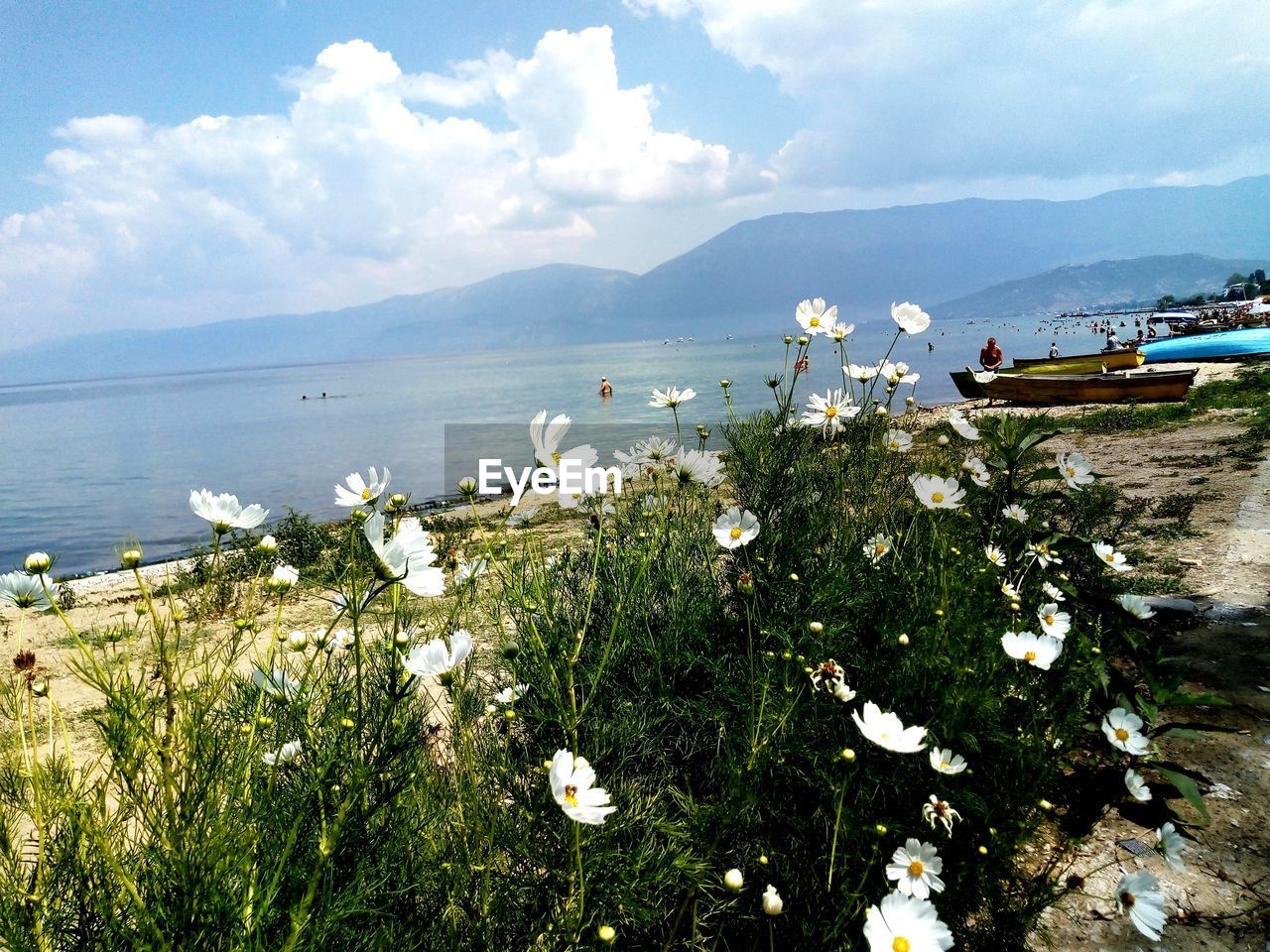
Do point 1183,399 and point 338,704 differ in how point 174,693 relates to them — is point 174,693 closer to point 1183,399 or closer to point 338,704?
point 338,704

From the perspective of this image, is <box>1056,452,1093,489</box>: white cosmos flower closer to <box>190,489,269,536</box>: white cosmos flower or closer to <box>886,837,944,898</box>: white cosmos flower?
<box>886,837,944,898</box>: white cosmos flower

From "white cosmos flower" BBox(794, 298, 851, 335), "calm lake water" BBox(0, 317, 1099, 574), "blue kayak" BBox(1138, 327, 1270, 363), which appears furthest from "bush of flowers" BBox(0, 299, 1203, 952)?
"blue kayak" BBox(1138, 327, 1270, 363)

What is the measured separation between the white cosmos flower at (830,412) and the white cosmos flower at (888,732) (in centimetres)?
174

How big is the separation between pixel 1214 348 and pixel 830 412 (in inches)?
1097

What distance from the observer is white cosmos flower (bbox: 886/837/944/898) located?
4.57ft

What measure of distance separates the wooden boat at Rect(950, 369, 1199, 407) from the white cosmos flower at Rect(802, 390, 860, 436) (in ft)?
42.1

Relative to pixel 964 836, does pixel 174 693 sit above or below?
above

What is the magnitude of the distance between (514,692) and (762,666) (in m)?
0.81

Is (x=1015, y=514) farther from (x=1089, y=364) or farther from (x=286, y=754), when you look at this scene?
(x=1089, y=364)

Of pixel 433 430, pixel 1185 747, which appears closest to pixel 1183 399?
pixel 1185 747

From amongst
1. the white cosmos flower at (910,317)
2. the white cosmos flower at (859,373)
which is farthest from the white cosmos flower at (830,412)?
the white cosmos flower at (910,317)

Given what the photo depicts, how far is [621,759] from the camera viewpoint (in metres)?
1.77

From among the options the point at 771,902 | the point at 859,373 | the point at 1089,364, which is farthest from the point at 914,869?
the point at 1089,364

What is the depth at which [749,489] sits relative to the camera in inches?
125
